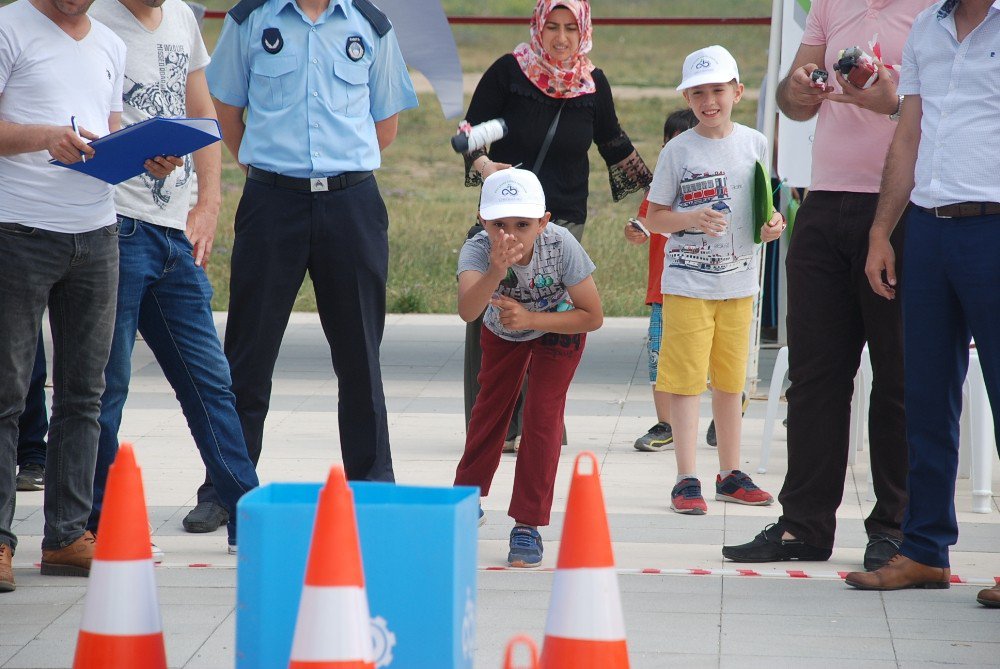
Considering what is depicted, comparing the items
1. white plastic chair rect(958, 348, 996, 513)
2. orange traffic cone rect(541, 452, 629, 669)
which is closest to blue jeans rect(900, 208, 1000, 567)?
white plastic chair rect(958, 348, 996, 513)

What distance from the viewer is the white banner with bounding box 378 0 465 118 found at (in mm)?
8328

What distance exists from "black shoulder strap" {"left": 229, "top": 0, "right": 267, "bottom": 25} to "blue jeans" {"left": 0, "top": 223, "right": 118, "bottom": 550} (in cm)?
98

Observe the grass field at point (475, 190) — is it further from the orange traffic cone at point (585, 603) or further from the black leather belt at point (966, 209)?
the orange traffic cone at point (585, 603)

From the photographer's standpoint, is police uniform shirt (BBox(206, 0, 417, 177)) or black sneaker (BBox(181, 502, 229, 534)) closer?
police uniform shirt (BBox(206, 0, 417, 177))

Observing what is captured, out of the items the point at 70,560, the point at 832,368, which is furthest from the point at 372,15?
the point at 70,560

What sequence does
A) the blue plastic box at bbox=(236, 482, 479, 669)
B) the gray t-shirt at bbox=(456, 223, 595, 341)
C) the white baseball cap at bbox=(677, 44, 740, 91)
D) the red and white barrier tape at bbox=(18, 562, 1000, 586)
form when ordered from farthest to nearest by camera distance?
the white baseball cap at bbox=(677, 44, 740, 91) < the gray t-shirt at bbox=(456, 223, 595, 341) < the red and white barrier tape at bbox=(18, 562, 1000, 586) < the blue plastic box at bbox=(236, 482, 479, 669)

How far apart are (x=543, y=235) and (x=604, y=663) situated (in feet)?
6.62

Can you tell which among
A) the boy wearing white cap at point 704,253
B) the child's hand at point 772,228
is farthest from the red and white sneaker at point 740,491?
the child's hand at point 772,228

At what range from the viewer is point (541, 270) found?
4770 mm

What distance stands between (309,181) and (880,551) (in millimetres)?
2259

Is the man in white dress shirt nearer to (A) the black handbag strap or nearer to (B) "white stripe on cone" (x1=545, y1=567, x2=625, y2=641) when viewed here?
(B) "white stripe on cone" (x1=545, y1=567, x2=625, y2=641)

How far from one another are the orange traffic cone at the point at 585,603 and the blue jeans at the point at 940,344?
1.49 meters

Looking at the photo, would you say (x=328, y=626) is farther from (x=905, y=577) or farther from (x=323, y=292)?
(x=323, y=292)

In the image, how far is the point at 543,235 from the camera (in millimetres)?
4781
